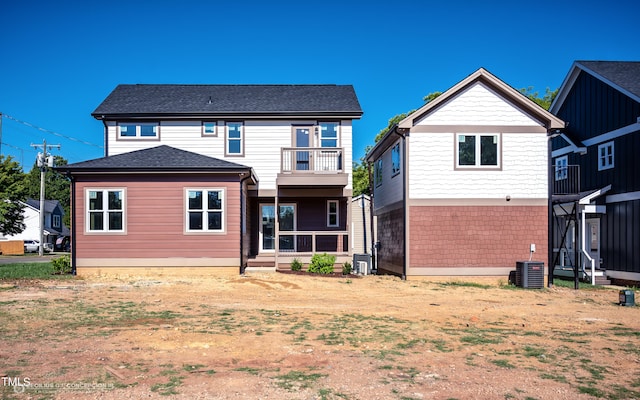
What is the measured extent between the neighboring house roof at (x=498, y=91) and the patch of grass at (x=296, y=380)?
13.6 meters

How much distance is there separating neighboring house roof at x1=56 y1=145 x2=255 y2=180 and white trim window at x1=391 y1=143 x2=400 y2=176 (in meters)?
5.81

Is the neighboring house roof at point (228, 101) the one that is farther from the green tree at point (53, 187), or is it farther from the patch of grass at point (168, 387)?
the green tree at point (53, 187)

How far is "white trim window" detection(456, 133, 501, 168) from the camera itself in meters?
19.5

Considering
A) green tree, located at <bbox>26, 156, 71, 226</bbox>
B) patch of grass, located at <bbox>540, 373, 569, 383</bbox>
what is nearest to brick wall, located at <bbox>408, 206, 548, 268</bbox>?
patch of grass, located at <bbox>540, 373, 569, 383</bbox>

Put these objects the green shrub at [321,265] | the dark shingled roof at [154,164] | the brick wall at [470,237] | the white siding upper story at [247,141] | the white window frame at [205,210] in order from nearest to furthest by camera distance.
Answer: the dark shingled roof at [154,164], the white window frame at [205,210], the brick wall at [470,237], the green shrub at [321,265], the white siding upper story at [247,141]

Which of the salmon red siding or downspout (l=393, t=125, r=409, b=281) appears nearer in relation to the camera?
the salmon red siding

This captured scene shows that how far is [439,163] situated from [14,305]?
13.9 metres

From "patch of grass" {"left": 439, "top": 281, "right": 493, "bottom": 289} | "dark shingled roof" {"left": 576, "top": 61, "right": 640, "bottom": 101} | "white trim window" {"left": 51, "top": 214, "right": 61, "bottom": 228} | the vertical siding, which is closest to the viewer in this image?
"patch of grass" {"left": 439, "top": 281, "right": 493, "bottom": 289}

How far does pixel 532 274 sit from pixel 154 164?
543 inches

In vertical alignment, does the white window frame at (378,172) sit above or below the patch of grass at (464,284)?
above

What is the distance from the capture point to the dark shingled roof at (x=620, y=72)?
68.9 ft

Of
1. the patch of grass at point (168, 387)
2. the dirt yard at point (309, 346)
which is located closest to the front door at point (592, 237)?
the dirt yard at point (309, 346)

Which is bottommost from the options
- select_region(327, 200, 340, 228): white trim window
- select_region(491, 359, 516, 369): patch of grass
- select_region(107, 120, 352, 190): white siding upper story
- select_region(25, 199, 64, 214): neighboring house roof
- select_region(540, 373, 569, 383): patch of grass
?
select_region(491, 359, 516, 369): patch of grass

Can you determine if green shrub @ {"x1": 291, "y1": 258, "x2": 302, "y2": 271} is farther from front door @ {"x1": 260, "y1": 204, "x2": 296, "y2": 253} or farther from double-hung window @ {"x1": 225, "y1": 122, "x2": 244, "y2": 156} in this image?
double-hung window @ {"x1": 225, "y1": 122, "x2": 244, "y2": 156}
